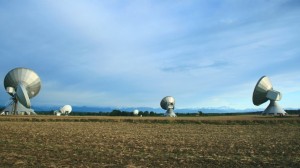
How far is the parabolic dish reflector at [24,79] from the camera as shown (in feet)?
278

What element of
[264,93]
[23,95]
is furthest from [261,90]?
[23,95]

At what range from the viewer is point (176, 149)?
21875mm

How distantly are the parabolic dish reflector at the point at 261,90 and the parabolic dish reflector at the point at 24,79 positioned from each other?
51.0 m

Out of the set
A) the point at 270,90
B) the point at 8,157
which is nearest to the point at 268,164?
the point at 8,157

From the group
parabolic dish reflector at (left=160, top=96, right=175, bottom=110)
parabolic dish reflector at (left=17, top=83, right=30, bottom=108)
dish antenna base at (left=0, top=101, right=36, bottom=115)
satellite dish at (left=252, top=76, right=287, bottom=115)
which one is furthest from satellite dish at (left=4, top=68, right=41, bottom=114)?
satellite dish at (left=252, top=76, right=287, bottom=115)

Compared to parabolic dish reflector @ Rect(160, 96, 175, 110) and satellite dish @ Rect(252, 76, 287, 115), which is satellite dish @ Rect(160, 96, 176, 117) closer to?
parabolic dish reflector @ Rect(160, 96, 175, 110)

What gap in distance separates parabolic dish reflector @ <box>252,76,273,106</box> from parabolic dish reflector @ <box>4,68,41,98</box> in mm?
51050

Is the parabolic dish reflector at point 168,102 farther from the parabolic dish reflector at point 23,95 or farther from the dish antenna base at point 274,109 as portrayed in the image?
the parabolic dish reflector at point 23,95

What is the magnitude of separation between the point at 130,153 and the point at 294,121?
157 ft

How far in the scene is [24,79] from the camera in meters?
85.1

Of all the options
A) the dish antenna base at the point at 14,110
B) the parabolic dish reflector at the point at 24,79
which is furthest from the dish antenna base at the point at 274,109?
the dish antenna base at the point at 14,110

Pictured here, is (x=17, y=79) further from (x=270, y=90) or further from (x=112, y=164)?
(x=112, y=164)

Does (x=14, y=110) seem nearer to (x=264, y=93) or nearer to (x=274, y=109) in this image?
(x=264, y=93)

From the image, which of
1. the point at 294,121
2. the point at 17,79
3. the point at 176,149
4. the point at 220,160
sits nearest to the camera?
the point at 220,160
